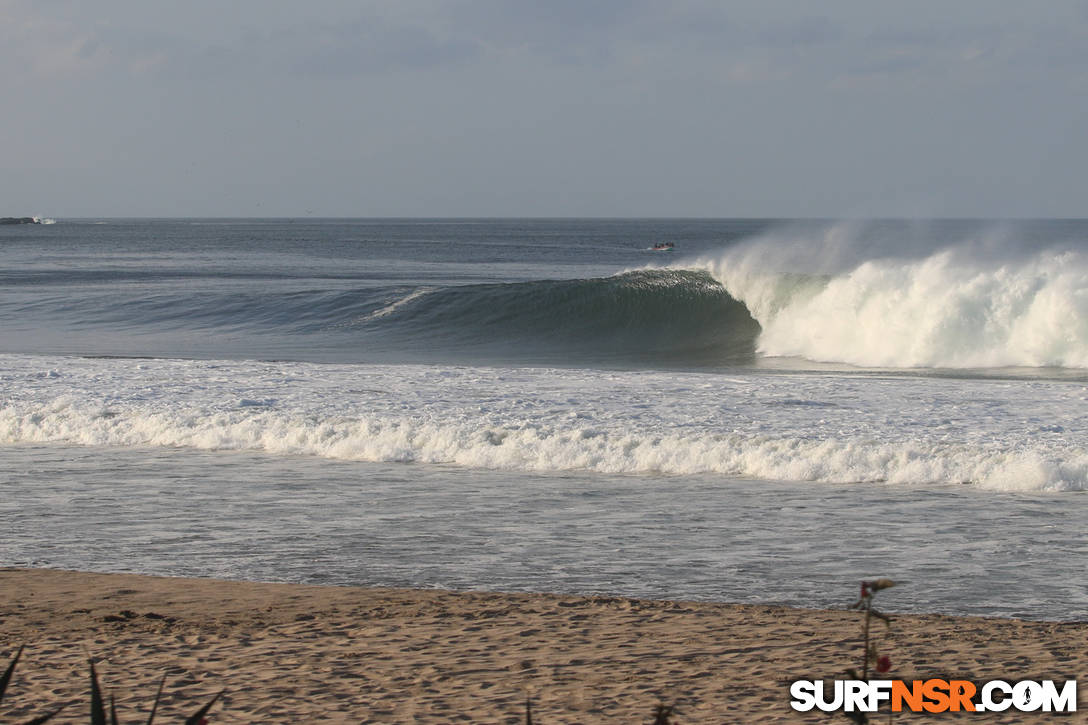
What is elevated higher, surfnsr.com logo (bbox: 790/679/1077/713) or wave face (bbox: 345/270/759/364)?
wave face (bbox: 345/270/759/364)

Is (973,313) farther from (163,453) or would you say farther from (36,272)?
(36,272)

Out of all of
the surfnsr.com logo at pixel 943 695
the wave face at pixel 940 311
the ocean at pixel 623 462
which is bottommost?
the surfnsr.com logo at pixel 943 695

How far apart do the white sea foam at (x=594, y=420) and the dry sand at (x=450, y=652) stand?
4.14 m

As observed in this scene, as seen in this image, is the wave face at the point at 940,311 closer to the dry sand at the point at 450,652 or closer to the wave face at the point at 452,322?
the wave face at the point at 452,322

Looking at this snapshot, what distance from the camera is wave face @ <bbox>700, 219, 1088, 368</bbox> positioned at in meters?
21.0

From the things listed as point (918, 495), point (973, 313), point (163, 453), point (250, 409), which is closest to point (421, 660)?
point (918, 495)

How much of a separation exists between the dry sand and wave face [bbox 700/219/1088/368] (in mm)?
16056

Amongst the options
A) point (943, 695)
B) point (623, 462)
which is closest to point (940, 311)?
point (623, 462)

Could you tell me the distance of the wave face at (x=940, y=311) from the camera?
2098 centimetres

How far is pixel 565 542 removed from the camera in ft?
25.5

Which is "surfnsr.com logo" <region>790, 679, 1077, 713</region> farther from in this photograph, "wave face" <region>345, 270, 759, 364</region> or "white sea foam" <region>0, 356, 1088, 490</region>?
"wave face" <region>345, 270, 759, 364</region>

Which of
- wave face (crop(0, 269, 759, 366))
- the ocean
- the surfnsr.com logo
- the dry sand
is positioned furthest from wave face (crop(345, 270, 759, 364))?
the surfnsr.com logo

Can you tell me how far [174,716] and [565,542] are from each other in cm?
359

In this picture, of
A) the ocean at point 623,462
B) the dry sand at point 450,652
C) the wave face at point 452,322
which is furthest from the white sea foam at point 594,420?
the wave face at point 452,322
